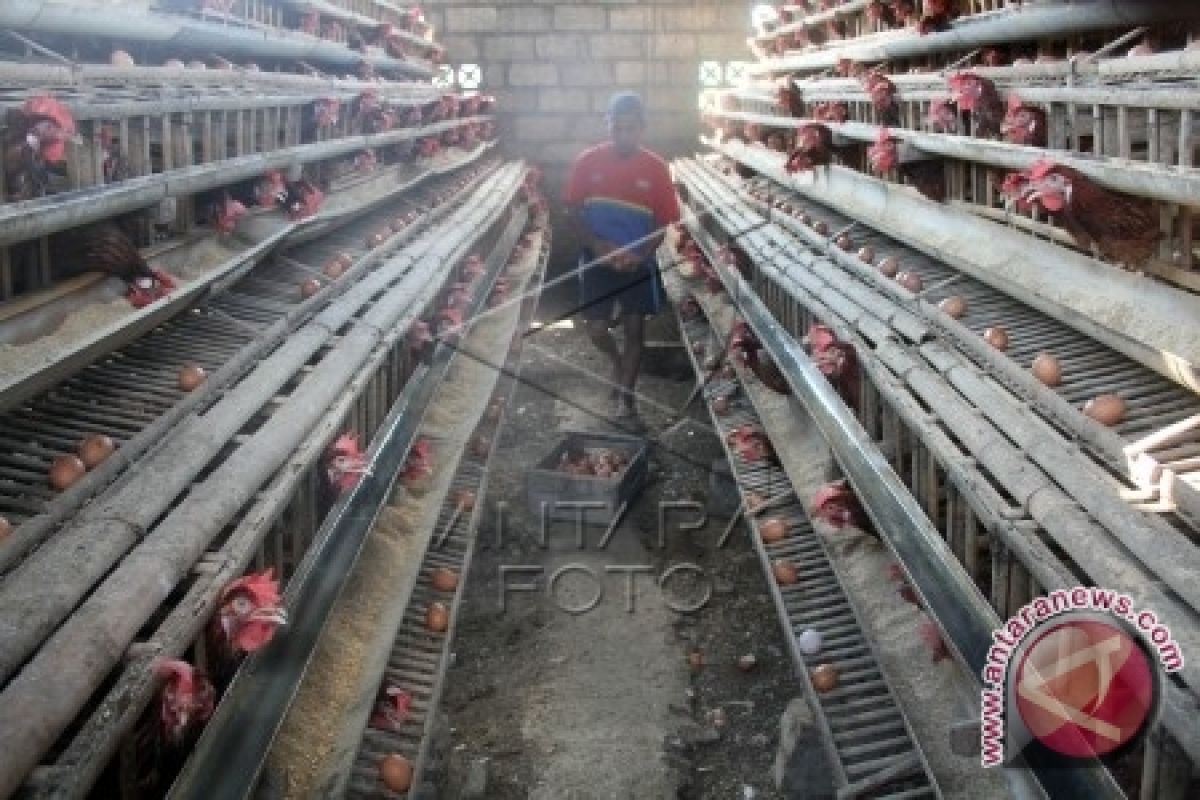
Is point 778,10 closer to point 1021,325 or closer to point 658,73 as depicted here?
point 658,73

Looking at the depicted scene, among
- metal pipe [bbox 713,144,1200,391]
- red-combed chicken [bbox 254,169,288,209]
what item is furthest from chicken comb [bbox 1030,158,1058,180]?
red-combed chicken [bbox 254,169,288,209]

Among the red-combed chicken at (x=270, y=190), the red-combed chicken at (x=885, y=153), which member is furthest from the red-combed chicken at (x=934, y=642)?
the red-combed chicken at (x=270, y=190)

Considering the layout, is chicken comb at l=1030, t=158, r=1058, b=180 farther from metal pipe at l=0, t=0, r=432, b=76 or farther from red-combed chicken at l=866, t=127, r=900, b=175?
metal pipe at l=0, t=0, r=432, b=76

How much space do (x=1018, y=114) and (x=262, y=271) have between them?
4.11 meters

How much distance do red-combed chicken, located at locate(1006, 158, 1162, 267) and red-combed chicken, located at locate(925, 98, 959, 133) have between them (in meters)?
1.55

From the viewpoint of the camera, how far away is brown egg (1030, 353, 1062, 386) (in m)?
3.97

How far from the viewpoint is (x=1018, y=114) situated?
4395 millimetres

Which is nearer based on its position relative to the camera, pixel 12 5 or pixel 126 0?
pixel 12 5

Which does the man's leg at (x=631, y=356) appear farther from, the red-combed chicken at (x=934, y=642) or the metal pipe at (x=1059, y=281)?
the red-combed chicken at (x=934, y=642)

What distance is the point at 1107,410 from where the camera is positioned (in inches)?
139

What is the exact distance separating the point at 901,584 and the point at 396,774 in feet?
7.07

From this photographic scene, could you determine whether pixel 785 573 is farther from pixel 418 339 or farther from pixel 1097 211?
pixel 418 339

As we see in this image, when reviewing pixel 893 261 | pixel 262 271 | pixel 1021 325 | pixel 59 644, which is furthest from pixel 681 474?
pixel 59 644

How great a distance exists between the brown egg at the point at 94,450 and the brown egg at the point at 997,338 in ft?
10.5
